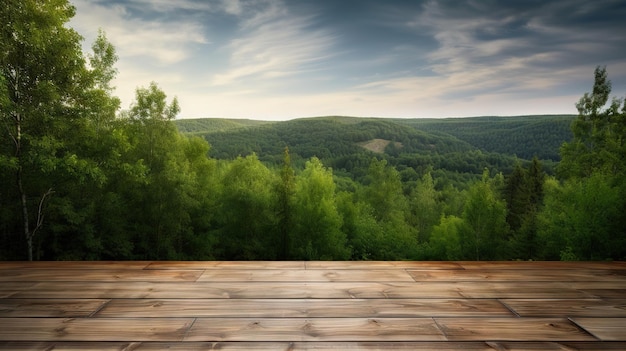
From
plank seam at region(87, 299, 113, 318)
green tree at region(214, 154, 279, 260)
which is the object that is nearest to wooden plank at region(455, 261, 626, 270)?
plank seam at region(87, 299, 113, 318)

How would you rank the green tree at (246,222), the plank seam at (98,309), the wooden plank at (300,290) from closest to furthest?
the plank seam at (98,309), the wooden plank at (300,290), the green tree at (246,222)

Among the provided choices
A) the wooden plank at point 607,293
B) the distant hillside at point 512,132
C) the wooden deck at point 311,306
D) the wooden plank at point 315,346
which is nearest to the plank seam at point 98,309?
the wooden deck at point 311,306

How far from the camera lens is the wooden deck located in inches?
58.1

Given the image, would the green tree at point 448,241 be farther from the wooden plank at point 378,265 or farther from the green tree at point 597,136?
the wooden plank at point 378,265

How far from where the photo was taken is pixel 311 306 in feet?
6.03

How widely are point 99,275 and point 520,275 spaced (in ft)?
9.33

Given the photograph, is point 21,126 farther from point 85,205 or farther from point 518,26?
point 518,26

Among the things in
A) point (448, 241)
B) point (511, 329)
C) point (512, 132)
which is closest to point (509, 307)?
point (511, 329)

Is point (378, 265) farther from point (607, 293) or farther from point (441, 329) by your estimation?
point (607, 293)

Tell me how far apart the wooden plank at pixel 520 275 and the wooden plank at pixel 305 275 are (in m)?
0.17

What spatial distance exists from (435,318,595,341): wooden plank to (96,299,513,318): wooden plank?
9 centimetres

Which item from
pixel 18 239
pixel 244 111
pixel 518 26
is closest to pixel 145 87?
pixel 18 239

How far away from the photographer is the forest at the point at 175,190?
6848 millimetres

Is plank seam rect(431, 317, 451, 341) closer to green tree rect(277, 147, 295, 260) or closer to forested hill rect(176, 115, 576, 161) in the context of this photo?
green tree rect(277, 147, 295, 260)
